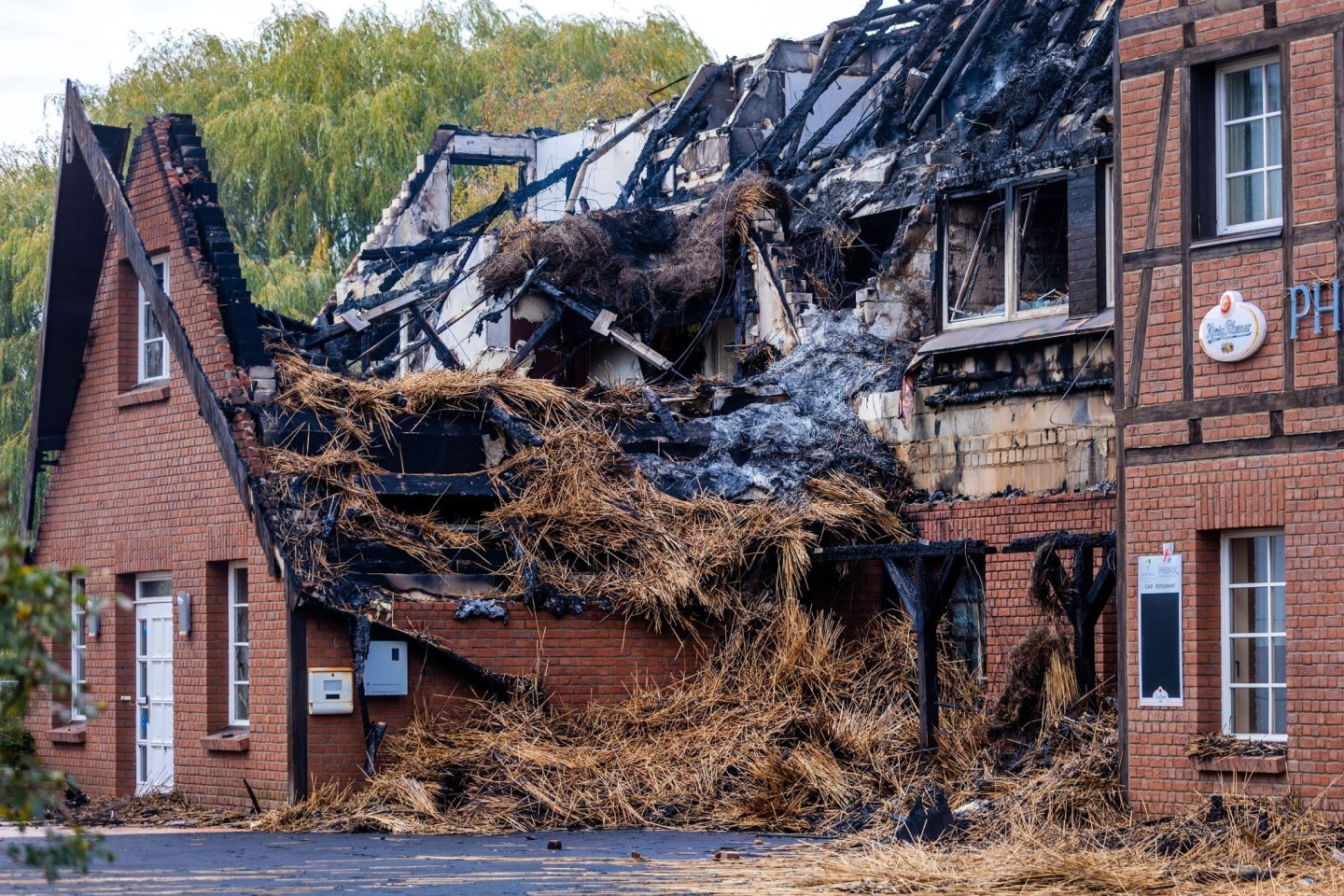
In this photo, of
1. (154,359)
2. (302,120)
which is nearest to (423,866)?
(154,359)

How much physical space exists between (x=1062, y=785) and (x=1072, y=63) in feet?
26.4

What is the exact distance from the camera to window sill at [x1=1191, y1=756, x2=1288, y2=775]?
1285 centimetres

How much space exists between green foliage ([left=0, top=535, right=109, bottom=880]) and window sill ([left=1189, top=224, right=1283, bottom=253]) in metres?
9.49

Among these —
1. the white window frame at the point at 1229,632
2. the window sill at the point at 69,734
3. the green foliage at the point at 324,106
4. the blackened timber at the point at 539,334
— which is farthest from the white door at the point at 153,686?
the green foliage at the point at 324,106

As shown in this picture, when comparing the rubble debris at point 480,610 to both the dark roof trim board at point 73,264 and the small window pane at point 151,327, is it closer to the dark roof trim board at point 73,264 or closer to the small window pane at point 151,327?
the dark roof trim board at point 73,264

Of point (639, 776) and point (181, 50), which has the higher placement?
point (181, 50)

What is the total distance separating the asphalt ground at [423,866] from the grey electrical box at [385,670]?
1601 mm

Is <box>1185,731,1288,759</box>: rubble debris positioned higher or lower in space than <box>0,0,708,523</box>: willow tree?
lower

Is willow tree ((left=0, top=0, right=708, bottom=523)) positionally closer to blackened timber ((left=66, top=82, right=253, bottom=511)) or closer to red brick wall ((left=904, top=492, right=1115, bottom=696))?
blackened timber ((left=66, top=82, right=253, bottom=511))

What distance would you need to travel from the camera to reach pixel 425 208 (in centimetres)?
3053

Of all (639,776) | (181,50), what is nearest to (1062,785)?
(639,776)

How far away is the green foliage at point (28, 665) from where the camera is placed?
5.47 m

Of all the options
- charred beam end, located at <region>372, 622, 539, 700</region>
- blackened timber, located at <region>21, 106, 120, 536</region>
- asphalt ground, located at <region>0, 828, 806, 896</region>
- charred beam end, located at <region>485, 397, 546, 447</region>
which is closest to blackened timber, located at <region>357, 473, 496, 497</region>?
charred beam end, located at <region>485, 397, 546, 447</region>

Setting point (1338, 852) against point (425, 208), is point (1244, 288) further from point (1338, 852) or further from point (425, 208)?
point (425, 208)
